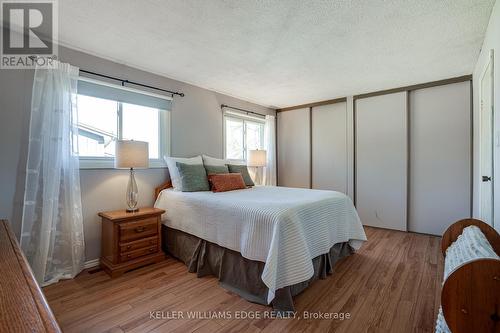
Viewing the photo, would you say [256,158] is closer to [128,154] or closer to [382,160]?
[382,160]

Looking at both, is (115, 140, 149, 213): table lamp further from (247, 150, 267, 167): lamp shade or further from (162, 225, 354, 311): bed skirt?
(247, 150, 267, 167): lamp shade

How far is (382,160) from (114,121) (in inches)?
156

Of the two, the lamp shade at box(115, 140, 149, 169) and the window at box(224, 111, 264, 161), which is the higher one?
the window at box(224, 111, 264, 161)

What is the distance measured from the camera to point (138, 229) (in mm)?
2527

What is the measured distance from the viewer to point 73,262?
7.75 feet

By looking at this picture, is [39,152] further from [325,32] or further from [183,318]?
[325,32]

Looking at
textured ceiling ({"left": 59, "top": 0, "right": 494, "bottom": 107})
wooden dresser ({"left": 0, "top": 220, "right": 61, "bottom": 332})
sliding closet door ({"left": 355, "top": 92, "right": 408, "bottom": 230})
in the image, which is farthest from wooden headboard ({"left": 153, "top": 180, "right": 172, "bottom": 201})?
sliding closet door ({"left": 355, "top": 92, "right": 408, "bottom": 230})

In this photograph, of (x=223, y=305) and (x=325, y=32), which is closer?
(x=223, y=305)

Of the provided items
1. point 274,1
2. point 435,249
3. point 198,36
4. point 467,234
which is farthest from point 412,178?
point 198,36

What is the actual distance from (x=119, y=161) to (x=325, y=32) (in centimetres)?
235

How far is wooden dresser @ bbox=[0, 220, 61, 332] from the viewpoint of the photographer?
1.52ft

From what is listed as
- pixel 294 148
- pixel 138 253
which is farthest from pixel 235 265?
pixel 294 148

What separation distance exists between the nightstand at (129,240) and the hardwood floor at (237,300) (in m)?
0.10

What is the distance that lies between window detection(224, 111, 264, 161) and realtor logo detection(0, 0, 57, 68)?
2379mm
